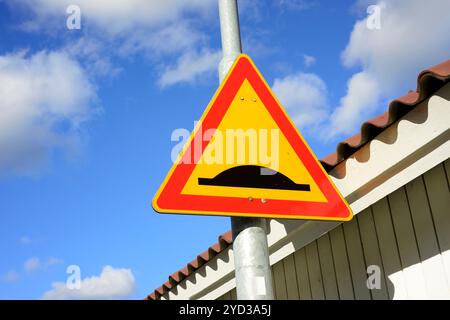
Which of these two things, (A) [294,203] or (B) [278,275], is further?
(B) [278,275]

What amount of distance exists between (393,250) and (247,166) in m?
1.71

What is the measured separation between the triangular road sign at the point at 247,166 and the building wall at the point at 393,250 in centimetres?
117

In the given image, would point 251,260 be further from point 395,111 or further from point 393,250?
point 393,250

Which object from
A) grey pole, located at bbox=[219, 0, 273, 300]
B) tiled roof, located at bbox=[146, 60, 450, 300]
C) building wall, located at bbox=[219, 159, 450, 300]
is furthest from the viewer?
building wall, located at bbox=[219, 159, 450, 300]

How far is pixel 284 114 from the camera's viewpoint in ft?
7.93

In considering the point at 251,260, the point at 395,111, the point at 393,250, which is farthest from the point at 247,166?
the point at 393,250

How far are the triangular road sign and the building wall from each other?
117 centimetres

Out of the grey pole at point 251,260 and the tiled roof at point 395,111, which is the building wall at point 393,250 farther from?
the grey pole at point 251,260

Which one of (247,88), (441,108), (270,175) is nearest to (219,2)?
(247,88)

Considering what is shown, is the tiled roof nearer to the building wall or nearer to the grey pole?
the building wall

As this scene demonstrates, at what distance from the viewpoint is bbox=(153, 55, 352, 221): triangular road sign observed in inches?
86.6

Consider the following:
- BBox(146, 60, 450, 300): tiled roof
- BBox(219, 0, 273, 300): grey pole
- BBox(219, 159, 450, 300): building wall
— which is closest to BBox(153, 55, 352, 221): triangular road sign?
BBox(219, 0, 273, 300): grey pole
